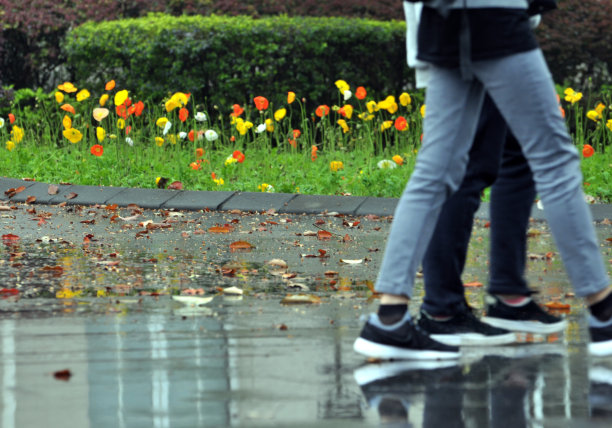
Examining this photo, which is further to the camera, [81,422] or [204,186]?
[204,186]

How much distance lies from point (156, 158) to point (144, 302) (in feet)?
20.1

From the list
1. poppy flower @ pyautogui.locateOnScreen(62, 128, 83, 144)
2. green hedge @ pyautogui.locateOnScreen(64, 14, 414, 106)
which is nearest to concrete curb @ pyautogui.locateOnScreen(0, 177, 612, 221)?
poppy flower @ pyautogui.locateOnScreen(62, 128, 83, 144)

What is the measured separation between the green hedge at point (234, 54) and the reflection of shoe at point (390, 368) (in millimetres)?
9299

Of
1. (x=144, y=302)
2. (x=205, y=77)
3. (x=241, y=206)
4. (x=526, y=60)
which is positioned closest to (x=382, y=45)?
(x=205, y=77)

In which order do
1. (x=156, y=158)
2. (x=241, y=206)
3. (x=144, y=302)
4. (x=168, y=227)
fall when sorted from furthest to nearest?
(x=156, y=158), (x=241, y=206), (x=168, y=227), (x=144, y=302)

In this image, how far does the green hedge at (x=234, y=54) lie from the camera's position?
12.6 metres

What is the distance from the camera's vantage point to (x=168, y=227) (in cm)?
772

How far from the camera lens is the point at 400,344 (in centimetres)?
352

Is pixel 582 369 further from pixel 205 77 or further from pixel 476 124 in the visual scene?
pixel 205 77

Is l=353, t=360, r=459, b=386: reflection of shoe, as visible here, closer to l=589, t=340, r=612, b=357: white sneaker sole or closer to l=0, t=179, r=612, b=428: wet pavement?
l=0, t=179, r=612, b=428: wet pavement

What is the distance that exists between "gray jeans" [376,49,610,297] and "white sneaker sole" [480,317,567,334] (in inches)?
16.5

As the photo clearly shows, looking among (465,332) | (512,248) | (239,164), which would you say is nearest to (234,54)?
(239,164)

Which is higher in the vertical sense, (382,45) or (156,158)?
(382,45)

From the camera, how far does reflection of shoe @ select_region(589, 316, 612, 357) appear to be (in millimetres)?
3521
